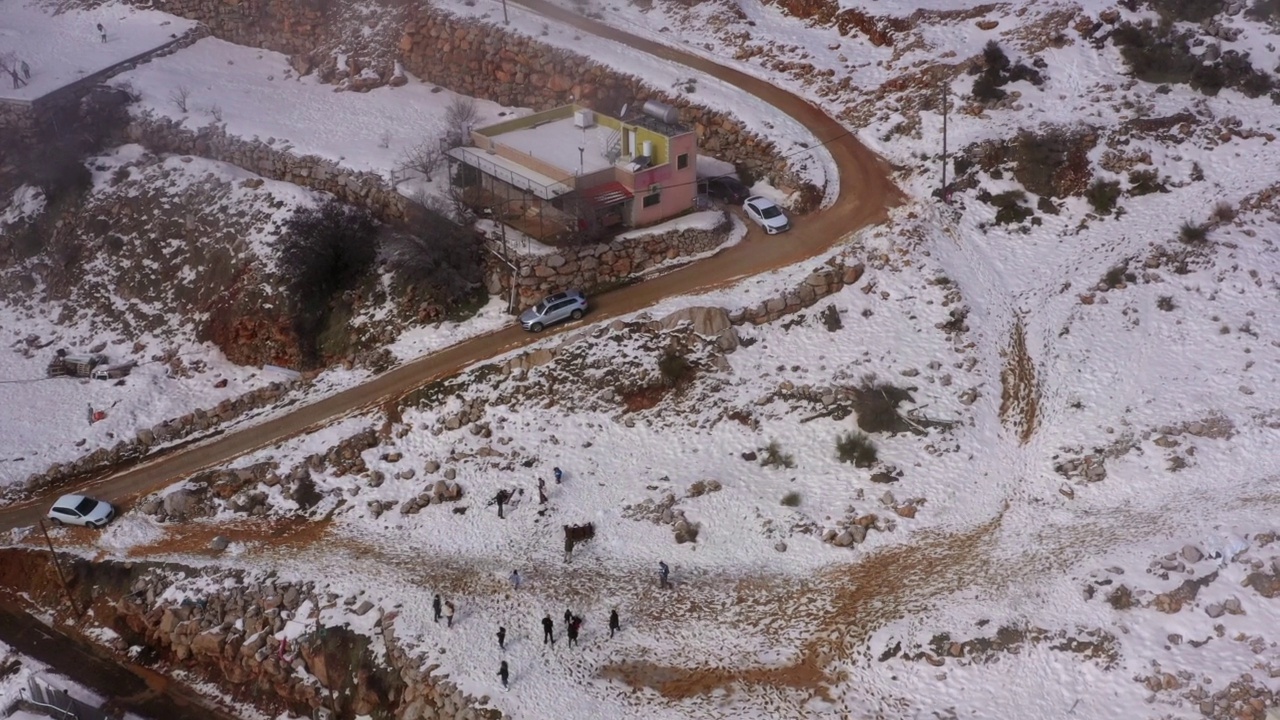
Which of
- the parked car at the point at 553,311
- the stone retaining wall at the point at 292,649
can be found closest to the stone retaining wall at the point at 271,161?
the parked car at the point at 553,311

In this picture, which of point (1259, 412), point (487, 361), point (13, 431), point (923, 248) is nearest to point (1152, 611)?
point (1259, 412)

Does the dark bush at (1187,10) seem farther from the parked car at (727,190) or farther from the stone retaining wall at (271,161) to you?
the stone retaining wall at (271,161)

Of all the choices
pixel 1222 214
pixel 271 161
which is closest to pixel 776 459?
pixel 1222 214

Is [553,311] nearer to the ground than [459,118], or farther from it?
nearer to the ground

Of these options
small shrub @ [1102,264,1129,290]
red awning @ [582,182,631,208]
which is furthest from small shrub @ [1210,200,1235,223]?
red awning @ [582,182,631,208]

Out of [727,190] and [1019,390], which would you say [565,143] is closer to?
[727,190]

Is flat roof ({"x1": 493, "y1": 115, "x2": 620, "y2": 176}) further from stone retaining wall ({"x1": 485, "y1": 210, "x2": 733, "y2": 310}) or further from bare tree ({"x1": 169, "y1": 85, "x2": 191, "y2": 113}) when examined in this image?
bare tree ({"x1": 169, "y1": 85, "x2": 191, "y2": 113})
